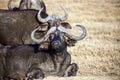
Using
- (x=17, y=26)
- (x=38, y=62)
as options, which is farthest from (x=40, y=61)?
(x=17, y=26)

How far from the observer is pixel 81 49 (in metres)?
15.5

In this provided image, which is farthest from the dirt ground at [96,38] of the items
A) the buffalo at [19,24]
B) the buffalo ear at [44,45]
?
the buffalo at [19,24]

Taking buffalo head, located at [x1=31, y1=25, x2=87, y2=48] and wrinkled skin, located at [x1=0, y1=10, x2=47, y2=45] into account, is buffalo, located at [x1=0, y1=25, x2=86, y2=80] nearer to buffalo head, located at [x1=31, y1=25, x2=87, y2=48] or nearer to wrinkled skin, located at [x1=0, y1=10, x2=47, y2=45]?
buffalo head, located at [x1=31, y1=25, x2=87, y2=48]

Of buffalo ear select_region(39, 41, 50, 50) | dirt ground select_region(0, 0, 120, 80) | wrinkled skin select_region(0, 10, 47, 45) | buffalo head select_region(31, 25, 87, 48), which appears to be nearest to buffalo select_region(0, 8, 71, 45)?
wrinkled skin select_region(0, 10, 47, 45)

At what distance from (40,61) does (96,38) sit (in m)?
4.74

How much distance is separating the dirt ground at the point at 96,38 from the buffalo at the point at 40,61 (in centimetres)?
34

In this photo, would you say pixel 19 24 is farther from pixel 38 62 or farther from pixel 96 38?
pixel 38 62

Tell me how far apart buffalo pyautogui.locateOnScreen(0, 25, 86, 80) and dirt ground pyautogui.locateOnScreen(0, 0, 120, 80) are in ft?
1.10

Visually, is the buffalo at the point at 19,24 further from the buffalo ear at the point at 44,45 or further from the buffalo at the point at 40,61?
the buffalo ear at the point at 44,45

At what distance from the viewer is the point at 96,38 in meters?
17.3

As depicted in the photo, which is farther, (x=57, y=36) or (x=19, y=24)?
(x=19, y=24)

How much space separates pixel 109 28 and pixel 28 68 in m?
7.01

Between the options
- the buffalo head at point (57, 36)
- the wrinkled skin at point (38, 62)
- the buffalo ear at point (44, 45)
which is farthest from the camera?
the buffalo ear at point (44, 45)

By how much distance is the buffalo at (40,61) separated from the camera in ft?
41.4
